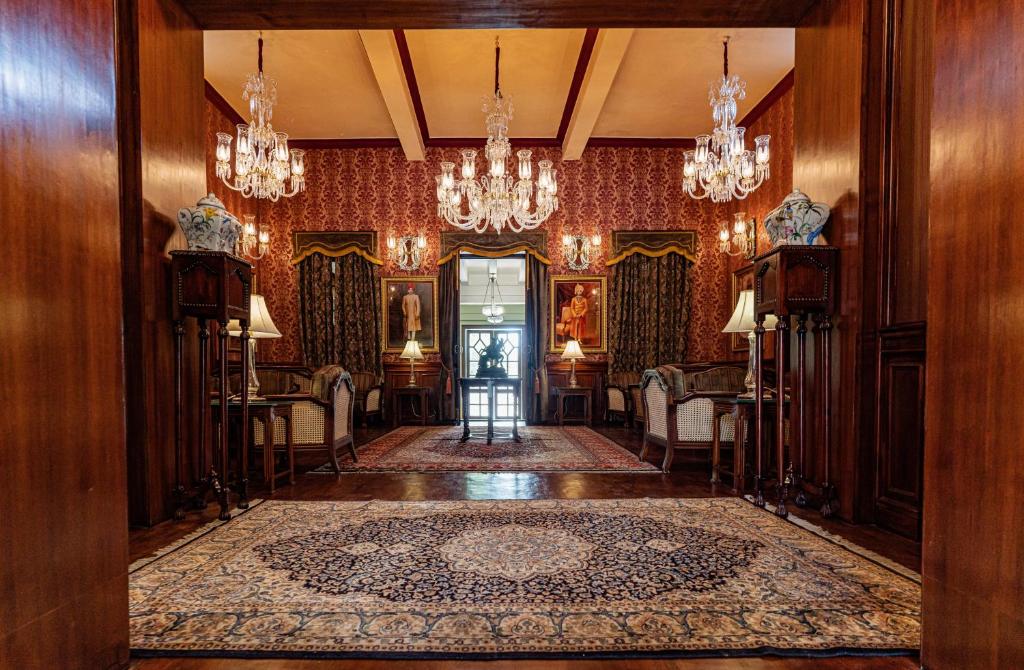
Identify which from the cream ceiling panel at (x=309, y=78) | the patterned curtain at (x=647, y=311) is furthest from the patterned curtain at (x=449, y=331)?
the patterned curtain at (x=647, y=311)

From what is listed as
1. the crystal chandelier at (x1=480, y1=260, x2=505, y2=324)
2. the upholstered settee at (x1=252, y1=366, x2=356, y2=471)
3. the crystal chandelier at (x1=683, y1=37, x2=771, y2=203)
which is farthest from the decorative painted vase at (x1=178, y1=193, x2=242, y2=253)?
the crystal chandelier at (x1=480, y1=260, x2=505, y2=324)

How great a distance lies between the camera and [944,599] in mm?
1465

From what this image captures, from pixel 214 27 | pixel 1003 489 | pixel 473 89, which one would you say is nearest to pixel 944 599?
pixel 1003 489

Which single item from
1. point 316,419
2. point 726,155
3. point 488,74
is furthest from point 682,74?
point 316,419

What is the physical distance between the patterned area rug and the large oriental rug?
1611 mm

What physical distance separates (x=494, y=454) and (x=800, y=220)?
3359mm

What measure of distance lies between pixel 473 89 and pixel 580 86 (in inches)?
53.5

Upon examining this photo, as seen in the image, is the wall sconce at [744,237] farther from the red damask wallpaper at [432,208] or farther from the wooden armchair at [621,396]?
the wooden armchair at [621,396]

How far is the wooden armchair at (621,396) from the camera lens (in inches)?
319

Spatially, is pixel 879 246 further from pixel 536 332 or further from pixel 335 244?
pixel 335 244

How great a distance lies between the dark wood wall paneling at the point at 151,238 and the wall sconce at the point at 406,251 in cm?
524

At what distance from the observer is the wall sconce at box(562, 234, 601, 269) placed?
28.7 feet

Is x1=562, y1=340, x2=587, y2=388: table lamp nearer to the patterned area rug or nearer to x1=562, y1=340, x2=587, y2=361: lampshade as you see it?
x1=562, y1=340, x2=587, y2=361: lampshade

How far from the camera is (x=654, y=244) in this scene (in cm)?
870
